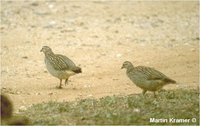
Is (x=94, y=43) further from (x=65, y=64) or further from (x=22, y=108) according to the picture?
(x=22, y=108)

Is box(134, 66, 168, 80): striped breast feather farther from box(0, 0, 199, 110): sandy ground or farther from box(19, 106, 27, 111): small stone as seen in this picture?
box(19, 106, 27, 111): small stone

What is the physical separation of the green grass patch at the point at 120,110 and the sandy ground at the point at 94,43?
1.09 metres

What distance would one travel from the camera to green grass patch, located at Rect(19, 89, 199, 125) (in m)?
9.64

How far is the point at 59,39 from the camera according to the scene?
58.2 feet

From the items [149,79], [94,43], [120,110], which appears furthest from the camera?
[94,43]

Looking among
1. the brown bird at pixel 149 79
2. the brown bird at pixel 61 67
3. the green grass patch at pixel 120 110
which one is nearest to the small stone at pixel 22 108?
the green grass patch at pixel 120 110

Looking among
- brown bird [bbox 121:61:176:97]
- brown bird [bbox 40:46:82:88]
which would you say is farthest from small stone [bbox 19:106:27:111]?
brown bird [bbox 40:46:82:88]

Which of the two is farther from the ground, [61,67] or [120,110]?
[61,67]

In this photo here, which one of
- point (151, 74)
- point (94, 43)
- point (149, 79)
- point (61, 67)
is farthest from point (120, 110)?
point (94, 43)

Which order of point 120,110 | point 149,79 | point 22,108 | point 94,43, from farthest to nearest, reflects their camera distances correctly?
1. point 94,43
2. point 149,79
3. point 22,108
4. point 120,110

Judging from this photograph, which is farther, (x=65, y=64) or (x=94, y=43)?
(x=94, y=43)

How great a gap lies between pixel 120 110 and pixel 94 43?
7.47 m

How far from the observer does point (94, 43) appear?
57.2ft

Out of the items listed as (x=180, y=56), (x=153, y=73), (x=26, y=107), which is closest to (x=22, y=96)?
(x=26, y=107)
